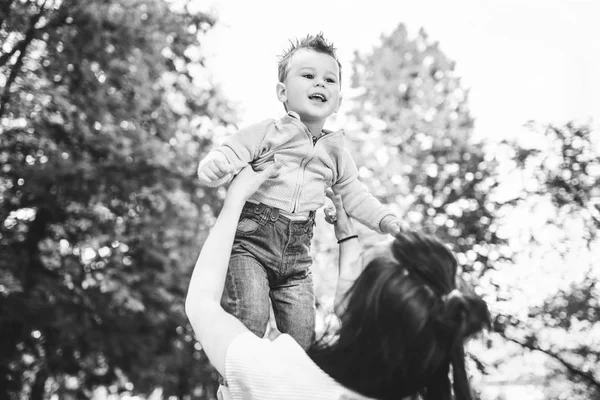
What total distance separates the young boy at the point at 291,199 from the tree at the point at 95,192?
8178mm

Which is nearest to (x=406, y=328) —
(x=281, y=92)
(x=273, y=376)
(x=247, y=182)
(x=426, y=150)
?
(x=273, y=376)

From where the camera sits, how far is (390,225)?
2652mm

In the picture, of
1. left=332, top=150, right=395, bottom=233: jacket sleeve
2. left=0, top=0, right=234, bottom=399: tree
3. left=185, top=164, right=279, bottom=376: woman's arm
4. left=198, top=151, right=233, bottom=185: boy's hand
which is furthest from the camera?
left=0, top=0, right=234, bottom=399: tree

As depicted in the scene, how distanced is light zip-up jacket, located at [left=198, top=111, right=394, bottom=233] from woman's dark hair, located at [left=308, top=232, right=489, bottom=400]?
3.59ft

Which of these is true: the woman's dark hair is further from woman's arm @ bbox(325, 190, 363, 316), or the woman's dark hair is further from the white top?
woman's arm @ bbox(325, 190, 363, 316)

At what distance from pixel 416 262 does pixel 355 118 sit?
1053 cm

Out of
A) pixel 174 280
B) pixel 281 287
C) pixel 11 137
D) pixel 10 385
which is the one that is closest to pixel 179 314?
pixel 174 280

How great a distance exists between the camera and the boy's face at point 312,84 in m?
2.61

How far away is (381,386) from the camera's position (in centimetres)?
140

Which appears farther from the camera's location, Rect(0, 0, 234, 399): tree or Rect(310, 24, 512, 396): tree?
Rect(0, 0, 234, 399): tree

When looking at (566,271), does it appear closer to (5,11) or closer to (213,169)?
(213,169)

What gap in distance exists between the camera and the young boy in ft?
8.16

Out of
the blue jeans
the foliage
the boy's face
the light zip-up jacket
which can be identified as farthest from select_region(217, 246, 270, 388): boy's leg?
the foliage

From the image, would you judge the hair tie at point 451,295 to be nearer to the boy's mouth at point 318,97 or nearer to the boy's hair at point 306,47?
the boy's mouth at point 318,97
